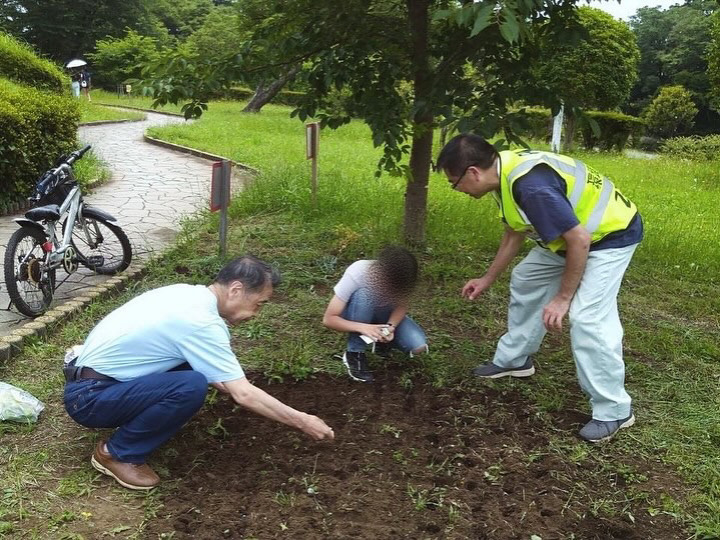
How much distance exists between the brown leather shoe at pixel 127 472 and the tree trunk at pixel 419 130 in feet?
8.11

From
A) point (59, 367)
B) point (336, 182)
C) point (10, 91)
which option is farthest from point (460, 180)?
point (10, 91)

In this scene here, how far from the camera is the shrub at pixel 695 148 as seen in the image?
597 inches

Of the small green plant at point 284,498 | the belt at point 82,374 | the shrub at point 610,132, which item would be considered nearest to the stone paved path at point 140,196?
the belt at point 82,374

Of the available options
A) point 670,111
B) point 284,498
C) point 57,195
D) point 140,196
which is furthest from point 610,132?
point 284,498

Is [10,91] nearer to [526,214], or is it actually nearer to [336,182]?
[336,182]

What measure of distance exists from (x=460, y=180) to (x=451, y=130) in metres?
1.06

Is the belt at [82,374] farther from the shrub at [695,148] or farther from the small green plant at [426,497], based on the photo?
the shrub at [695,148]

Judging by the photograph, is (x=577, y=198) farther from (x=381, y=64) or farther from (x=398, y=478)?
(x=381, y=64)

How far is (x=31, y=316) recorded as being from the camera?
405cm

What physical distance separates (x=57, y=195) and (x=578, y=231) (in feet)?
11.5

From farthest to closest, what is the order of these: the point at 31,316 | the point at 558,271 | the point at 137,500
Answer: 1. the point at 31,316
2. the point at 558,271
3. the point at 137,500

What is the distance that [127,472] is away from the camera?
249cm

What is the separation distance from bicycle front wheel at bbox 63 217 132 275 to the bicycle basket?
0.68 ft

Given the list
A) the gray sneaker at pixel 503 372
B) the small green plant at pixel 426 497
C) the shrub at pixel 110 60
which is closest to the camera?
the small green plant at pixel 426 497
